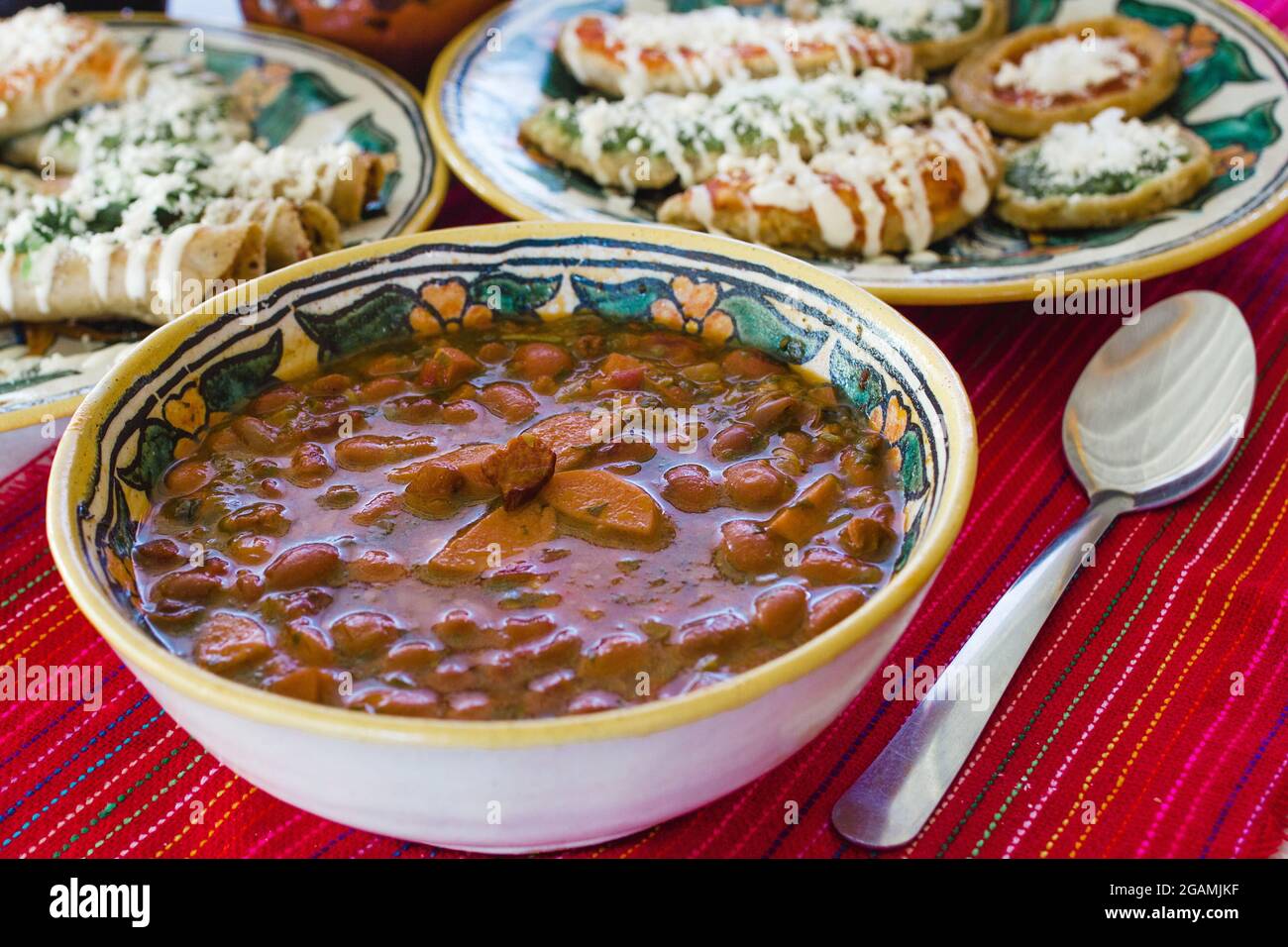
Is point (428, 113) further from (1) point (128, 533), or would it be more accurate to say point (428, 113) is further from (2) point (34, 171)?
(1) point (128, 533)

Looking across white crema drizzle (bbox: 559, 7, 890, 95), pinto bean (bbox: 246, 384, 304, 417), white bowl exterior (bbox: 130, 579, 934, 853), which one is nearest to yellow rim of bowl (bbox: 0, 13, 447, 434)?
pinto bean (bbox: 246, 384, 304, 417)

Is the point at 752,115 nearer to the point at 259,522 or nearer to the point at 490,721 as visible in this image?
the point at 259,522

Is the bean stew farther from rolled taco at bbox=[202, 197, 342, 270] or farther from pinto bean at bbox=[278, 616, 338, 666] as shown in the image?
rolled taco at bbox=[202, 197, 342, 270]

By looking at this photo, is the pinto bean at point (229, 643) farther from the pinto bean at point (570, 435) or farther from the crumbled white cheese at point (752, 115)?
the crumbled white cheese at point (752, 115)

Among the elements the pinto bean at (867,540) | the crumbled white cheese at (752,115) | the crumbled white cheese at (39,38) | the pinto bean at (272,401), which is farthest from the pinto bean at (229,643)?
the crumbled white cheese at (39,38)

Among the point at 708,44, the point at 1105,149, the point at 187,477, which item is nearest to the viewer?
the point at 187,477

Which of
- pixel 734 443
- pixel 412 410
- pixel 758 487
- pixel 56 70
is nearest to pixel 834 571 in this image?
pixel 758 487
